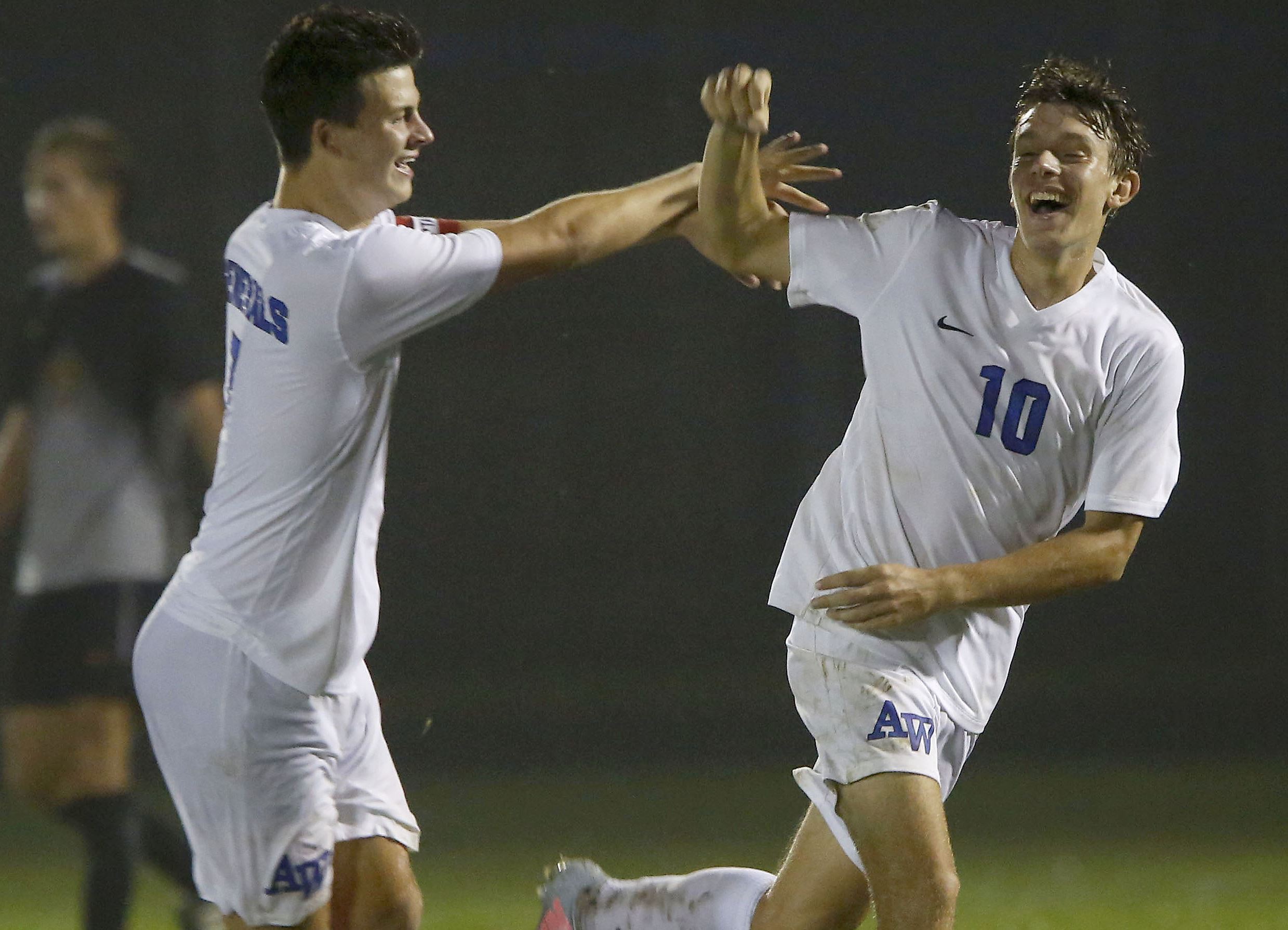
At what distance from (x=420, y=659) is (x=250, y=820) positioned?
13.4 feet

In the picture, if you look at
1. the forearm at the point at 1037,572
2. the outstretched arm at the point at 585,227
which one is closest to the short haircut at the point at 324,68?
the outstretched arm at the point at 585,227

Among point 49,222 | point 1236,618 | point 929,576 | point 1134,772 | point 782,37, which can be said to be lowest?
point 1134,772

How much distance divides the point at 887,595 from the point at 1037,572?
0.86 feet

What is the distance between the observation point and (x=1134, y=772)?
21.8ft

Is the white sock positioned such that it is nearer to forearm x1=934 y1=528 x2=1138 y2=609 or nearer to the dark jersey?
forearm x1=934 y1=528 x2=1138 y2=609

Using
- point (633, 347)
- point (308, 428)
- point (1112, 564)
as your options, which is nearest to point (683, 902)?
point (1112, 564)

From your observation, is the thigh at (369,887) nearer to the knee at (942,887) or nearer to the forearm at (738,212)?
the knee at (942,887)

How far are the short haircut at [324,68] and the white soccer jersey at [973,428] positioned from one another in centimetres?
85

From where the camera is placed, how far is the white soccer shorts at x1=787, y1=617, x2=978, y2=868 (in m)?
A: 2.70

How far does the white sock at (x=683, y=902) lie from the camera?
2990 millimetres

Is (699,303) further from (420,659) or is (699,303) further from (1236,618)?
(1236,618)

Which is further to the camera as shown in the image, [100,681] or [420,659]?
[420,659]

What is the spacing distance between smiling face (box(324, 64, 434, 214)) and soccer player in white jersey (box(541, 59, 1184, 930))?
1.67 feet

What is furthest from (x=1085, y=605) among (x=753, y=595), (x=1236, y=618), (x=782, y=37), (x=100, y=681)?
(x=100, y=681)
